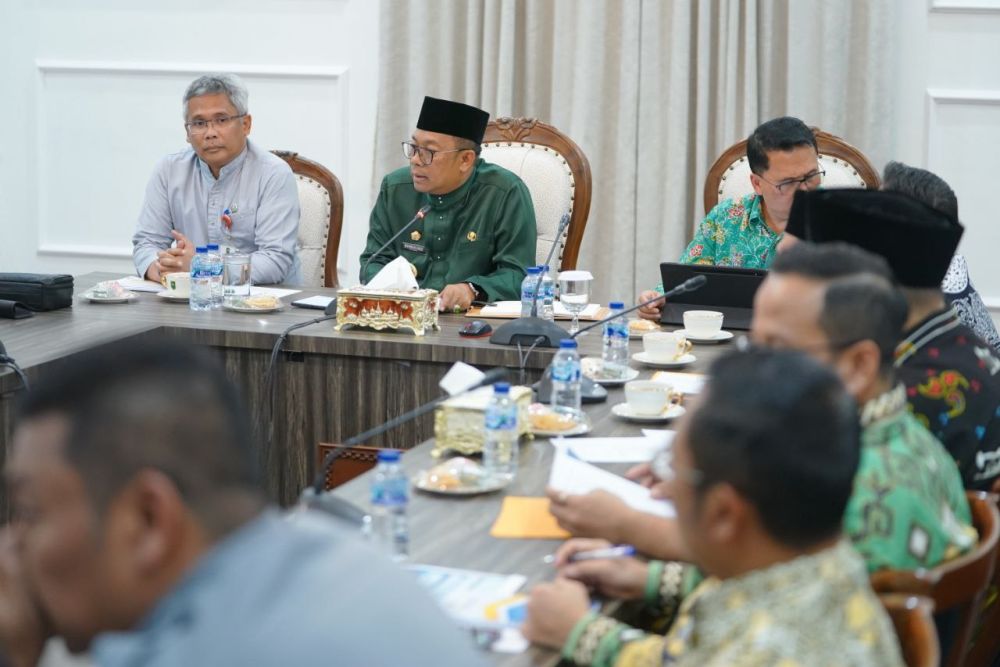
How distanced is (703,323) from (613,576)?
1612mm

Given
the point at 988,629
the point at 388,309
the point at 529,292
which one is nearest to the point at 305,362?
the point at 388,309

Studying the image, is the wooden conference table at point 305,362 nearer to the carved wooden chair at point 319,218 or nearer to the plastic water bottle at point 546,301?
the plastic water bottle at point 546,301

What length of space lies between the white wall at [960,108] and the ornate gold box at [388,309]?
2.37 meters

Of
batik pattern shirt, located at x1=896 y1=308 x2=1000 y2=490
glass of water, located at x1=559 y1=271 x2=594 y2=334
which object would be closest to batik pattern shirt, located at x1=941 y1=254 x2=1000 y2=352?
glass of water, located at x1=559 y1=271 x2=594 y2=334

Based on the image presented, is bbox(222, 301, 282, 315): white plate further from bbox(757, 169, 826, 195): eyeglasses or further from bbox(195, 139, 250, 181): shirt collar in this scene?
bbox(757, 169, 826, 195): eyeglasses

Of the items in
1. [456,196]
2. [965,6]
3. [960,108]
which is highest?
[965,6]

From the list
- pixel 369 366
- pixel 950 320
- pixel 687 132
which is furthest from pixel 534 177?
pixel 950 320

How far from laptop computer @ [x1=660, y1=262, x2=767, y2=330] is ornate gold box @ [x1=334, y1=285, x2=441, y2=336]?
1.95 feet

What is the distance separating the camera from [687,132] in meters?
4.88

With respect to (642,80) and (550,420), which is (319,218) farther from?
(550,420)

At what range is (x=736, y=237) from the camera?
390cm

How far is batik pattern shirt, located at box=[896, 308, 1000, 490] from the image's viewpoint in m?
2.04

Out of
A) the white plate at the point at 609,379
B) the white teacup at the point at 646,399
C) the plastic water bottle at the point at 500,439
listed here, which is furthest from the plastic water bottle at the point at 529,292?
the plastic water bottle at the point at 500,439

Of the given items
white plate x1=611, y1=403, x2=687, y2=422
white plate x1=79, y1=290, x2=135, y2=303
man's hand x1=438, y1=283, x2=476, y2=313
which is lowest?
white plate x1=611, y1=403, x2=687, y2=422
